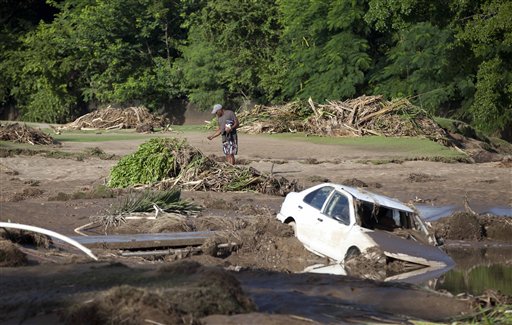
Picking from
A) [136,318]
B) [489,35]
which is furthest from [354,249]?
[489,35]

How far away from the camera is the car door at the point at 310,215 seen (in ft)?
53.2

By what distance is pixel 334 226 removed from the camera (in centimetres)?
1573

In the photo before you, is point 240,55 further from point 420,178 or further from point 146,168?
point 146,168

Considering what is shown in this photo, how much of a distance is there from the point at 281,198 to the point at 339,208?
7180 mm

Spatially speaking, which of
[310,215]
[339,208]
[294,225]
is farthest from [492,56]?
[339,208]

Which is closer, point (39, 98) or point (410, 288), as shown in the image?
point (410, 288)

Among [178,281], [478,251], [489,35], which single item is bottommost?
[478,251]

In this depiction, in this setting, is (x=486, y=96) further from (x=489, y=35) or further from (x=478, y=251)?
(x=478, y=251)

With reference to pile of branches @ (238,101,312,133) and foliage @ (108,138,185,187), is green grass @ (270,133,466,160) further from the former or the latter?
foliage @ (108,138,185,187)

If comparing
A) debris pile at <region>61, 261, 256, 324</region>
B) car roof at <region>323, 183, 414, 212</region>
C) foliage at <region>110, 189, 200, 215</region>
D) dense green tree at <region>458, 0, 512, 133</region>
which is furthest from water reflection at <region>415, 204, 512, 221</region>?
debris pile at <region>61, 261, 256, 324</region>

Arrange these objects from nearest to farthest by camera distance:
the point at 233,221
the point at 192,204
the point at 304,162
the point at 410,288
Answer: the point at 410,288
the point at 233,221
the point at 192,204
the point at 304,162

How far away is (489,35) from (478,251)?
13.5 m

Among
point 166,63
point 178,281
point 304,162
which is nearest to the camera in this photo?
point 178,281

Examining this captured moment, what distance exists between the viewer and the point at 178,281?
10828mm
